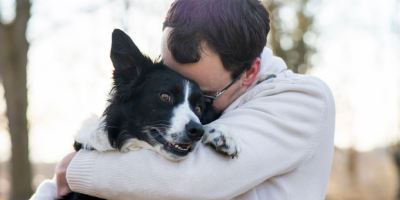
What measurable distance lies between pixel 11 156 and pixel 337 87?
1333cm

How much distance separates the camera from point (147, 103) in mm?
2396

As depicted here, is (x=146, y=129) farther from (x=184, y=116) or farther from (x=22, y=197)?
(x=22, y=197)

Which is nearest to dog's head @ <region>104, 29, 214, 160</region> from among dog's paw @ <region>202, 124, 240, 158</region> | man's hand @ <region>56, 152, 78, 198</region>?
dog's paw @ <region>202, 124, 240, 158</region>

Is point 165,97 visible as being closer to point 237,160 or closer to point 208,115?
point 208,115

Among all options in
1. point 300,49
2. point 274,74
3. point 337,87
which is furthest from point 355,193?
point 274,74

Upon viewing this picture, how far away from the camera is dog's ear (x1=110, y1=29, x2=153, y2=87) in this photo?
2.28 m

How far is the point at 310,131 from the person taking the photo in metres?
1.95

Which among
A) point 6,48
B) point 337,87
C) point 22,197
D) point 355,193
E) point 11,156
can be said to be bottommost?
point 355,193

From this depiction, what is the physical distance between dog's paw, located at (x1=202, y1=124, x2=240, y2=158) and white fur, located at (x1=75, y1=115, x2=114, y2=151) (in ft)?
2.35

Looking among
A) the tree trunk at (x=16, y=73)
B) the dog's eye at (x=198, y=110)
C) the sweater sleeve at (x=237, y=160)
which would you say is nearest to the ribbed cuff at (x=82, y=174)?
the sweater sleeve at (x=237, y=160)

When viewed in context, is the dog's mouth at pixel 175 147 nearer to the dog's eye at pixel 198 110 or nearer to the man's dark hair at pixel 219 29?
the dog's eye at pixel 198 110

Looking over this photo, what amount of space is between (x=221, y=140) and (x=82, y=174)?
885 millimetres

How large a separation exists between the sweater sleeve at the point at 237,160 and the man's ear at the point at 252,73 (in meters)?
0.33

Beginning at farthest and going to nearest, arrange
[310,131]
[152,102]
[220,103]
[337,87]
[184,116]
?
1. [337,87]
2. [220,103]
3. [152,102]
4. [184,116]
5. [310,131]
